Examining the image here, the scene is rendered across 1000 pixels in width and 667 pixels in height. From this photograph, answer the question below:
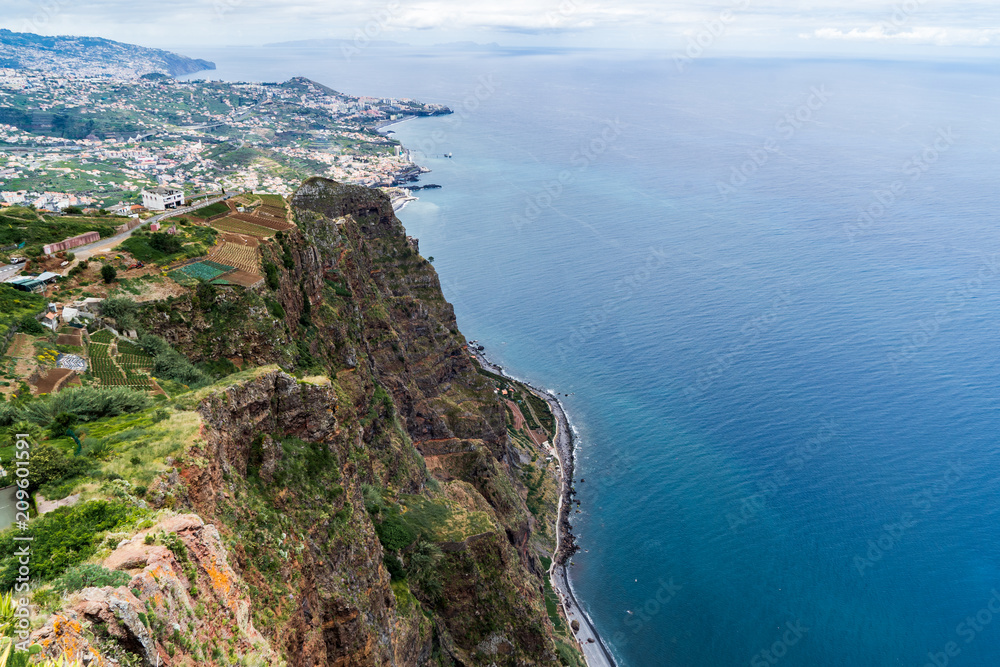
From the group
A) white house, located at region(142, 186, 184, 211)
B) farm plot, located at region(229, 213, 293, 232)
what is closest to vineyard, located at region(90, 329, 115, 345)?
farm plot, located at region(229, 213, 293, 232)

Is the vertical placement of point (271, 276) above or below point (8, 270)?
above

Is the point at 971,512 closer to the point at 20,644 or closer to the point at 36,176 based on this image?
the point at 20,644

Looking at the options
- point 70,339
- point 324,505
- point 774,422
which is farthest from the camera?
point 774,422

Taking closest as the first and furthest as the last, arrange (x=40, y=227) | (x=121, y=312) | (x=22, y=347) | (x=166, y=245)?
(x=22, y=347) < (x=121, y=312) < (x=166, y=245) < (x=40, y=227)

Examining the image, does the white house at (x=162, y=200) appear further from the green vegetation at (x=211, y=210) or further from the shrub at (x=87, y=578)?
the shrub at (x=87, y=578)

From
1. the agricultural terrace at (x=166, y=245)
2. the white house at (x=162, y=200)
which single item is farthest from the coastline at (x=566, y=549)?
the white house at (x=162, y=200)

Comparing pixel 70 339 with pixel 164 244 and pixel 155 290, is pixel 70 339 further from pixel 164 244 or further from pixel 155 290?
pixel 164 244

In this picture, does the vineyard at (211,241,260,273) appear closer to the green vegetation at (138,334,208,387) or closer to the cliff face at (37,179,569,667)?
the cliff face at (37,179,569,667)

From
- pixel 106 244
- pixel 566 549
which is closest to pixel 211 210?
pixel 106 244
